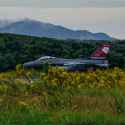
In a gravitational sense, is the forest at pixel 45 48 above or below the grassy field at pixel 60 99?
below

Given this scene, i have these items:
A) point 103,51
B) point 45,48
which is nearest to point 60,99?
point 103,51

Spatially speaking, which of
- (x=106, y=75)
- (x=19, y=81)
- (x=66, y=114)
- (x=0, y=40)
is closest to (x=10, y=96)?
(x=19, y=81)

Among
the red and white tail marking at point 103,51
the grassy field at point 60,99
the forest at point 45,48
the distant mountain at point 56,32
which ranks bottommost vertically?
the distant mountain at point 56,32

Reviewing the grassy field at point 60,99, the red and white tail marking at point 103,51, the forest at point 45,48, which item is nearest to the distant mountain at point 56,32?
the forest at point 45,48

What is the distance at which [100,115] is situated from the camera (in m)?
8.32

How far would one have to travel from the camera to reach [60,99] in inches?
354

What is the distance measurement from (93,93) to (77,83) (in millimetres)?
371

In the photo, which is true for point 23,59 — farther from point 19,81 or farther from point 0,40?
point 19,81

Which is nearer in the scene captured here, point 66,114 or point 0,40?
point 66,114

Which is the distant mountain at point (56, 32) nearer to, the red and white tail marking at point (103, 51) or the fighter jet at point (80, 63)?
the red and white tail marking at point (103, 51)

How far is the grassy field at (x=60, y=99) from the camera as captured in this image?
8.16m

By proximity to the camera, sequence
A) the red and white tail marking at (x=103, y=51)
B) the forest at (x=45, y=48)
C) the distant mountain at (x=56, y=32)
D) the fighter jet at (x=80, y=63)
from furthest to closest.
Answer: the distant mountain at (x=56, y=32) < the forest at (x=45, y=48) < the red and white tail marking at (x=103, y=51) < the fighter jet at (x=80, y=63)

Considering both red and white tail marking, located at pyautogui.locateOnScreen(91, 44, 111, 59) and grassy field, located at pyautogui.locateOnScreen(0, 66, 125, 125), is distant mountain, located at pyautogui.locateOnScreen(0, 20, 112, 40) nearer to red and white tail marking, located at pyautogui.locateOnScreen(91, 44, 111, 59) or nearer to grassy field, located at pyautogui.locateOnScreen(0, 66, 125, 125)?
red and white tail marking, located at pyautogui.locateOnScreen(91, 44, 111, 59)

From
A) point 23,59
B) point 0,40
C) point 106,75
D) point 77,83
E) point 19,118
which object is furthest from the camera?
point 0,40
